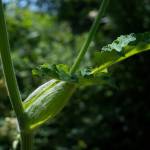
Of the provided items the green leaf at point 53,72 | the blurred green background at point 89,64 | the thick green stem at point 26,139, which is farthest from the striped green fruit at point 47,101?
the blurred green background at point 89,64

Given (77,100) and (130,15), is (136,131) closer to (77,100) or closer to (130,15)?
(130,15)

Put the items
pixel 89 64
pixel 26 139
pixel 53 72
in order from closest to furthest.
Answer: pixel 53 72, pixel 26 139, pixel 89 64

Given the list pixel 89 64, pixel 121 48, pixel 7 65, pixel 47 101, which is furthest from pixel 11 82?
pixel 89 64

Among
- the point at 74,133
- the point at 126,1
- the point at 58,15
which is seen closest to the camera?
the point at 74,133

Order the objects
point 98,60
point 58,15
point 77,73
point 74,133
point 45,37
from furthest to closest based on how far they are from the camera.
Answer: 1. point 58,15
2. point 45,37
3. point 74,133
4. point 98,60
5. point 77,73

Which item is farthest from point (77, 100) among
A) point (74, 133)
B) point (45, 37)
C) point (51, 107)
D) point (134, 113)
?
point (51, 107)

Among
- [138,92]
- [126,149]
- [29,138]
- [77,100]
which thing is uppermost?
[29,138]

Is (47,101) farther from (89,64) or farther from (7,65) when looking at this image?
(89,64)

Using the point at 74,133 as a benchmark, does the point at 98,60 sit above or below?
above
